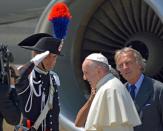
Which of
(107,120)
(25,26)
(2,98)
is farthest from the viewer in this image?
(25,26)

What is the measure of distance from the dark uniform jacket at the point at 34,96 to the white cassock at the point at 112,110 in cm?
83

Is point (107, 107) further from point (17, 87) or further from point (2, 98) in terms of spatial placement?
point (17, 87)

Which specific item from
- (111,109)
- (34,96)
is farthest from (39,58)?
(111,109)

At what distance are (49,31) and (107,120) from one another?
2211 millimetres

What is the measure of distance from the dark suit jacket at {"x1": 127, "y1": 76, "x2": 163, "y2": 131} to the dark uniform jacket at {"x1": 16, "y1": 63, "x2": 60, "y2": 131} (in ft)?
2.10

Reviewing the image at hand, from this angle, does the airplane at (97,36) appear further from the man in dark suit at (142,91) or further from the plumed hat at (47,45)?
the man in dark suit at (142,91)

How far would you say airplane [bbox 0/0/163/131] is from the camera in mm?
4832

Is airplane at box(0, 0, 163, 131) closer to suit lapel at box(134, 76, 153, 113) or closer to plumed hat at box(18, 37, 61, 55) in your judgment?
plumed hat at box(18, 37, 61, 55)

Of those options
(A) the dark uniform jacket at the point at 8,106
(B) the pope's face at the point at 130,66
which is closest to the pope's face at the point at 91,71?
(B) the pope's face at the point at 130,66

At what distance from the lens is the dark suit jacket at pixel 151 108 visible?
128 inches

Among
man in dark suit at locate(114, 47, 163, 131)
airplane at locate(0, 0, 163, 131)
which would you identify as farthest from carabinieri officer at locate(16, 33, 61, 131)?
airplane at locate(0, 0, 163, 131)

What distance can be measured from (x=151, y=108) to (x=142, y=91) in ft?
0.38

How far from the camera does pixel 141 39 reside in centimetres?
486

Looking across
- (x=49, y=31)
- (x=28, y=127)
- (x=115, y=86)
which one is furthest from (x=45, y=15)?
(x=115, y=86)
